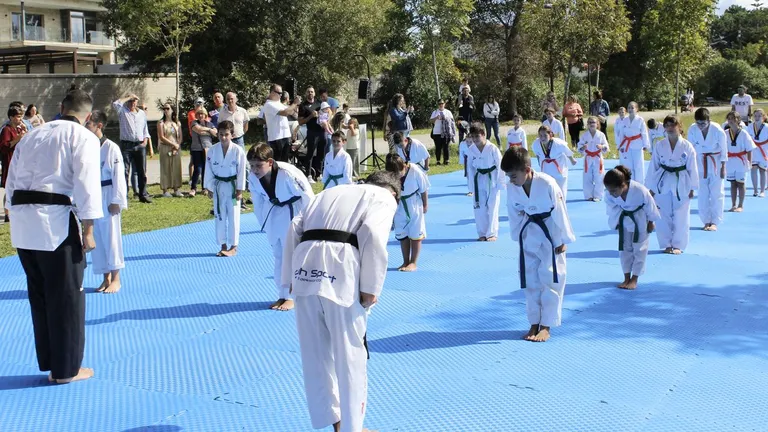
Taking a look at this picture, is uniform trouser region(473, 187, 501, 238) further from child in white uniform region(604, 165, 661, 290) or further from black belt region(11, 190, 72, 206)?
black belt region(11, 190, 72, 206)

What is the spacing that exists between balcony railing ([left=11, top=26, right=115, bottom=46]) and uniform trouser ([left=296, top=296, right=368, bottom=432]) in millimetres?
39911

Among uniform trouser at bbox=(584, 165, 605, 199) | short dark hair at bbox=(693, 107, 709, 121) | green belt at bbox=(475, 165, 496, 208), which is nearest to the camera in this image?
green belt at bbox=(475, 165, 496, 208)

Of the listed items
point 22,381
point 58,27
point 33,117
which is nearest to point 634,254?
point 22,381

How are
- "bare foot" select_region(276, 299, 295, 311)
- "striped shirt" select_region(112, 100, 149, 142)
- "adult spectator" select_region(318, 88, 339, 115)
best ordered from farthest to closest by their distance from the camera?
"adult spectator" select_region(318, 88, 339, 115), "striped shirt" select_region(112, 100, 149, 142), "bare foot" select_region(276, 299, 295, 311)

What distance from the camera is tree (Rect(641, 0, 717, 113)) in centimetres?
3212

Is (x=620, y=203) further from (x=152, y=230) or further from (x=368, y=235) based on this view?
(x=152, y=230)

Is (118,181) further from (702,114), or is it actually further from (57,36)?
(57,36)

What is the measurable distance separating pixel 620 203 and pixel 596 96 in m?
13.2

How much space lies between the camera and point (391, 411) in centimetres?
492

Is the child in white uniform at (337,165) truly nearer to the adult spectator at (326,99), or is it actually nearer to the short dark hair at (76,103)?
the short dark hair at (76,103)

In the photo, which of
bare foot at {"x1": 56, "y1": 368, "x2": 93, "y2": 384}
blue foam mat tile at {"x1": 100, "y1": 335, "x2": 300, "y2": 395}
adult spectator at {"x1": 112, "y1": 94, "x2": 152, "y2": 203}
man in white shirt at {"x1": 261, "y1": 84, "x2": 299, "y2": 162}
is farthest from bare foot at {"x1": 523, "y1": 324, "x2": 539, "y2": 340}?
adult spectator at {"x1": 112, "y1": 94, "x2": 152, "y2": 203}

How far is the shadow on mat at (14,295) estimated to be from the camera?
7.90 metres

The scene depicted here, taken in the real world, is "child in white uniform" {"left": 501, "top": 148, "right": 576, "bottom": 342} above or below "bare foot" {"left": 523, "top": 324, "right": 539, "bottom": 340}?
above

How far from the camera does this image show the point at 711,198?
11484mm
